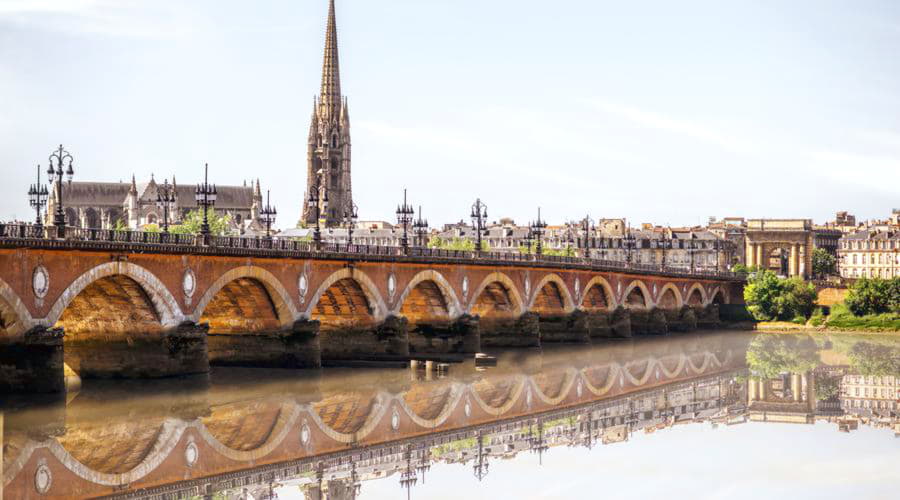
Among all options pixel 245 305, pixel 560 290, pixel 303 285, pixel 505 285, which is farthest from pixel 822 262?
pixel 245 305

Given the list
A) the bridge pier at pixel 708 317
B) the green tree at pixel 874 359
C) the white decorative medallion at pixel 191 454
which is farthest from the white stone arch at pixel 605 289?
the white decorative medallion at pixel 191 454

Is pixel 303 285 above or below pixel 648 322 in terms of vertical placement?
above

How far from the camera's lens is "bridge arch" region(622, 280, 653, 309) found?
99.0m

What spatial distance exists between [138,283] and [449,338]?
25.2m

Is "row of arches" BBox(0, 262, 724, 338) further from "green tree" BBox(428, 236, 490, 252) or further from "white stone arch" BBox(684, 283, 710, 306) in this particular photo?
"green tree" BBox(428, 236, 490, 252)

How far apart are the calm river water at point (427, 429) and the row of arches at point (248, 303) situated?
2.58 metres

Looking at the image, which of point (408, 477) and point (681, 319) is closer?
point (408, 477)

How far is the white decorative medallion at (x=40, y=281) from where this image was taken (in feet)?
143

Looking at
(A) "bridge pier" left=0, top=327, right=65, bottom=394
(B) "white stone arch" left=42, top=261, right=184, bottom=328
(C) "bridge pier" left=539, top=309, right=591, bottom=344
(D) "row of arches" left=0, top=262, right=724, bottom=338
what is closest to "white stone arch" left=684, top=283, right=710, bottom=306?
(C) "bridge pier" left=539, top=309, right=591, bottom=344

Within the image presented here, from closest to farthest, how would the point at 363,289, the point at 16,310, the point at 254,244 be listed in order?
the point at 16,310 < the point at 254,244 < the point at 363,289

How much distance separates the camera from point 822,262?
592ft

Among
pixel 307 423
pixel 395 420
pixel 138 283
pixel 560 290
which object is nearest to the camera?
pixel 307 423

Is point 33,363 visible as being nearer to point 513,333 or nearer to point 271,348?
point 271,348

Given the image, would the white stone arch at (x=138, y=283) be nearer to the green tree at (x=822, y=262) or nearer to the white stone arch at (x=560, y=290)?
the white stone arch at (x=560, y=290)
